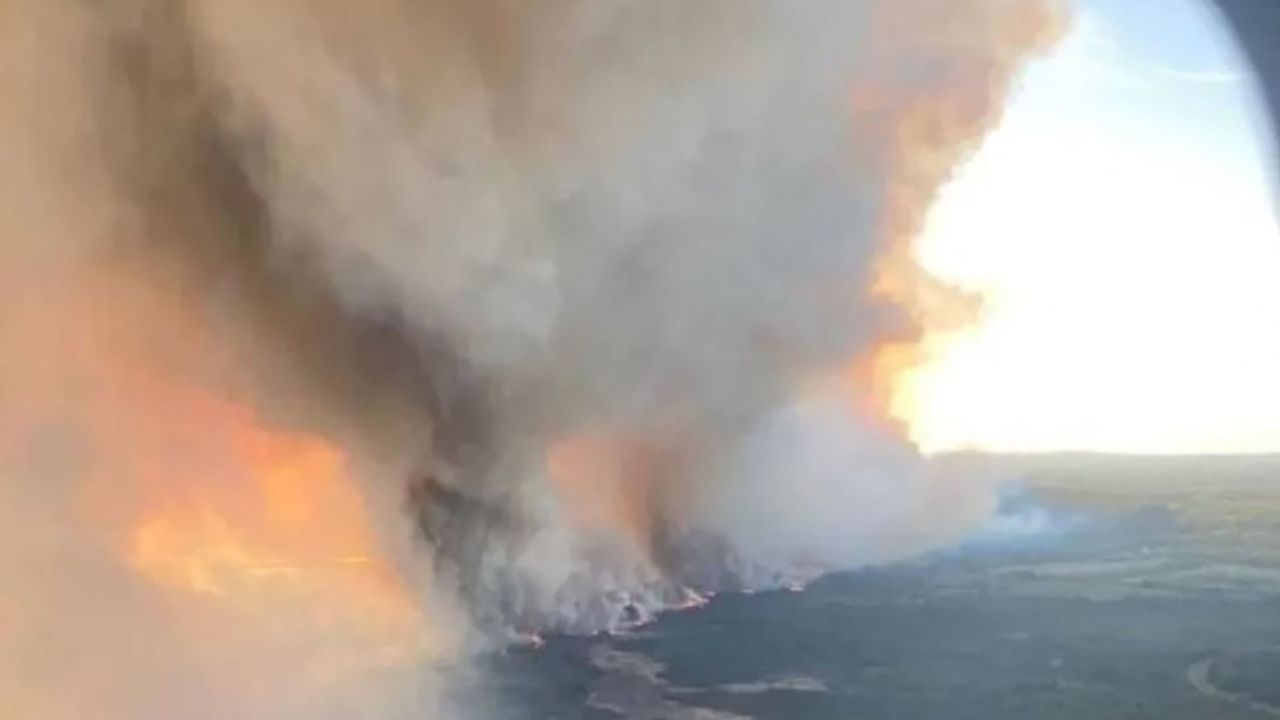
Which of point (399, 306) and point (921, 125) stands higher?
point (921, 125)

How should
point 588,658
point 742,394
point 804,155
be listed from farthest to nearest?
1. point 742,394
2. point 804,155
3. point 588,658

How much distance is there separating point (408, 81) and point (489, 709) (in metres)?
1.26

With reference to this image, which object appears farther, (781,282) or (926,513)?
(781,282)

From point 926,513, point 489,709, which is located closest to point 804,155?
point 926,513

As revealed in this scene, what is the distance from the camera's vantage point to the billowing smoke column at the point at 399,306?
207cm

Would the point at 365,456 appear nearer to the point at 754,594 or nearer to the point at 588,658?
the point at 588,658

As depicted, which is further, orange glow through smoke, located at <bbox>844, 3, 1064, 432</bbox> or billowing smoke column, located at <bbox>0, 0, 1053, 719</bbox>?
orange glow through smoke, located at <bbox>844, 3, 1064, 432</bbox>

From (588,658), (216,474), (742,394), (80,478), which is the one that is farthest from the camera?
(742,394)

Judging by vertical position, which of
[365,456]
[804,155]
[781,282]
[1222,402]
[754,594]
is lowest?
[754,594]

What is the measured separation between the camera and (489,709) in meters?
2.23

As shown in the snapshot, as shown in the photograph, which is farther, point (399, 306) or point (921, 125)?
point (921, 125)

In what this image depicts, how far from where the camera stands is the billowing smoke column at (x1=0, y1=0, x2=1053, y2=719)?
6.80 feet

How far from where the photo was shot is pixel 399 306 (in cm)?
250

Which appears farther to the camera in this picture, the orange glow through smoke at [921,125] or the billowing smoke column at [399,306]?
the orange glow through smoke at [921,125]
